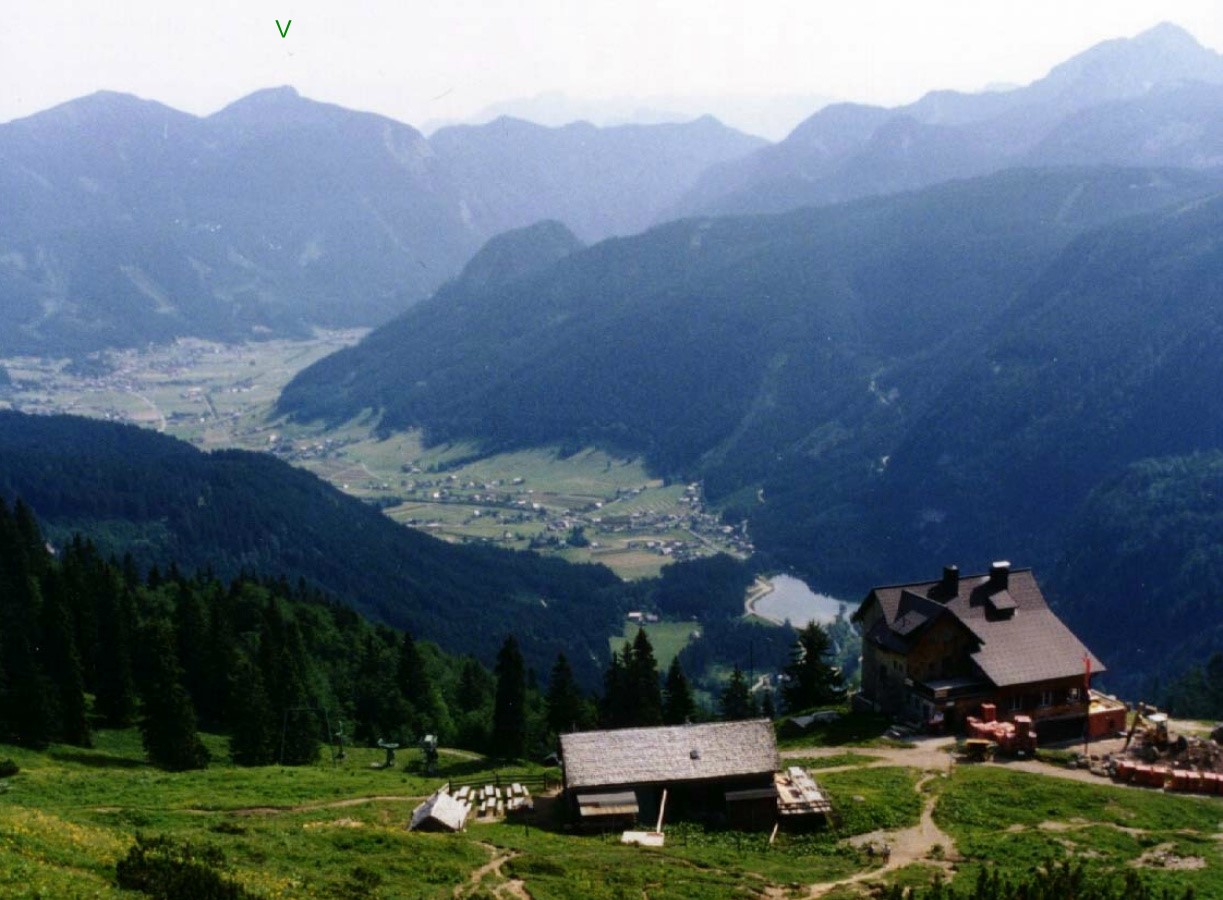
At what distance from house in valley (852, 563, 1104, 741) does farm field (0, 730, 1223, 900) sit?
1098 cm

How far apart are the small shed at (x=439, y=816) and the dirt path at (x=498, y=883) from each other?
6.84m

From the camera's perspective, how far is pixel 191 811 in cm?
5962

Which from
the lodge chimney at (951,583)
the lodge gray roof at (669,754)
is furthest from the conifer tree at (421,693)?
the lodge chimney at (951,583)

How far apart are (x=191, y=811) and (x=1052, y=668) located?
67712 mm

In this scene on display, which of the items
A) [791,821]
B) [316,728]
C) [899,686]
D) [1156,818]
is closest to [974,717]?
[899,686]

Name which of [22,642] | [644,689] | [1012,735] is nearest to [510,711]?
[644,689]

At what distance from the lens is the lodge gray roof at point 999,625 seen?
88.8 m

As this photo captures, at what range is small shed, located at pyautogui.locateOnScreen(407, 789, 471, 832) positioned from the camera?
206 feet

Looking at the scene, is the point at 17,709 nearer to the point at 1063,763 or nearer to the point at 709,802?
the point at 709,802

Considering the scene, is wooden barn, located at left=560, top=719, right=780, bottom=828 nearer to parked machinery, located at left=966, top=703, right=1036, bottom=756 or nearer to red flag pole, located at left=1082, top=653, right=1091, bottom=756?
parked machinery, located at left=966, top=703, right=1036, bottom=756

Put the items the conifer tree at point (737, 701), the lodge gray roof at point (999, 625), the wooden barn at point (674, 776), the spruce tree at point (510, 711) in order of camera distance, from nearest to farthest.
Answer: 1. the wooden barn at point (674, 776)
2. the lodge gray roof at point (999, 625)
3. the spruce tree at point (510, 711)
4. the conifer tree at point (737, 701)

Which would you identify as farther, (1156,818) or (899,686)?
(899,686)

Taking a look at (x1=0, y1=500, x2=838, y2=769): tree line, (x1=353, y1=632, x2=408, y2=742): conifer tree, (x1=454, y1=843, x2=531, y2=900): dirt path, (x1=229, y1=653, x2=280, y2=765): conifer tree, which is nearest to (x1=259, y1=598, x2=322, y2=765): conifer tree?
(x1=0, y1=500, x2=838, y2=769): tree line

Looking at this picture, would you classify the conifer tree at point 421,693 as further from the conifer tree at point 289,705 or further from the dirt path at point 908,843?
the dirt path at point 908,843
